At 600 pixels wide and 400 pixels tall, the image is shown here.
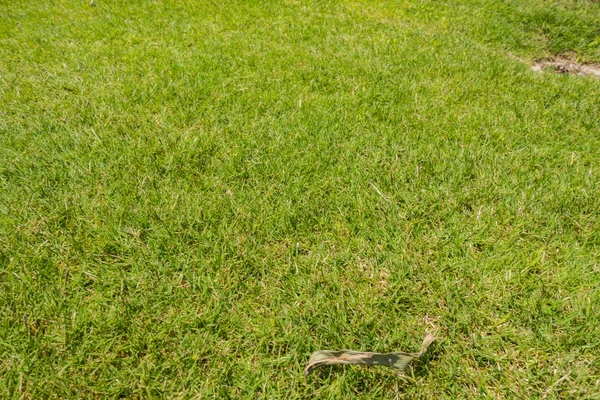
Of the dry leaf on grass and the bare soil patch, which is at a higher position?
the bare soil patch

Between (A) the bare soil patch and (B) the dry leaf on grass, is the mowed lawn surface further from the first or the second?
(A) the bare soil patch

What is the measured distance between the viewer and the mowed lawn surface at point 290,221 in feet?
4.90

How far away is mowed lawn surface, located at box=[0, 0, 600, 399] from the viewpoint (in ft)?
4.90

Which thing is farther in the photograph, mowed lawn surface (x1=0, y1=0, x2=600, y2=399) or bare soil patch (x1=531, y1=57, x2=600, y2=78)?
bare soil patch (x1=531, y1=57, x2=600, y2=78)

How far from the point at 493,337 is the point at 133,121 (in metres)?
2.58

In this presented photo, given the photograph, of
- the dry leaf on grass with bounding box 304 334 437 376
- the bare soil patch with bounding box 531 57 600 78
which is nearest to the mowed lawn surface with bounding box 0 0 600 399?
the dry leaf on grass with bounding box 304 334 437 376

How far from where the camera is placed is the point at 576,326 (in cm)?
161

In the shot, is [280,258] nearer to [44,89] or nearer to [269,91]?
[269,91]

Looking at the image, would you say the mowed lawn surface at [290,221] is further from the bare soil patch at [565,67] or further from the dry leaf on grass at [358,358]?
the bare soil patch at [565,67]

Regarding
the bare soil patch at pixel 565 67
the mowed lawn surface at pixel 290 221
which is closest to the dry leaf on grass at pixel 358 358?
the mowed lawn surface at pixel 290 221

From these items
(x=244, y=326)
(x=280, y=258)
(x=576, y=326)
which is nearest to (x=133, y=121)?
(x=280, y=258)

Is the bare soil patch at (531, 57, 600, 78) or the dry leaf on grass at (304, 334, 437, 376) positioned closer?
the dry leaf on grass at (304, 334, 437, 376)

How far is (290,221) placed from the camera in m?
2.06

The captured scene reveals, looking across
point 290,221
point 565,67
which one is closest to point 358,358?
point 290,221
